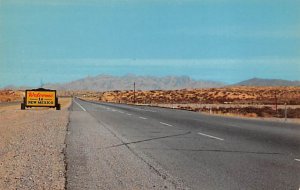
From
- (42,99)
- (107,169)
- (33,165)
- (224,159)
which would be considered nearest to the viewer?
(107,169)

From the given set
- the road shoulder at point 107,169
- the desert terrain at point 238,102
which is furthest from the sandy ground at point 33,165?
the desert terrain at point 238,102

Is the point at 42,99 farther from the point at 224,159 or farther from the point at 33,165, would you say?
the point at 224,159

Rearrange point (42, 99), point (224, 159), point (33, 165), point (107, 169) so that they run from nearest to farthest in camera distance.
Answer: point (107, 169)
point (33, 165)
point (224, 159)
point (42, 99)

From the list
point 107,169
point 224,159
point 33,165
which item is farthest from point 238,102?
point 107,169

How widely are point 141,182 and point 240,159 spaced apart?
342 centimetres

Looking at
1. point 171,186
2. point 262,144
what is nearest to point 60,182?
point 171,186

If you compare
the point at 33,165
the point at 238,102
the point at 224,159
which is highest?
the point at 224,159

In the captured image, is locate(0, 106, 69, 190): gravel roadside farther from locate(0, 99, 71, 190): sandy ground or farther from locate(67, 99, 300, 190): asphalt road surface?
→ locate(67, 99, 300, 190): asphalt road surface

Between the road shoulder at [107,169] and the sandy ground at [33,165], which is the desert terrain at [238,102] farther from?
the road shoulder at [107,169]

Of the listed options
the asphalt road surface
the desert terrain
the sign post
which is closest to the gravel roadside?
the asphalt road surface

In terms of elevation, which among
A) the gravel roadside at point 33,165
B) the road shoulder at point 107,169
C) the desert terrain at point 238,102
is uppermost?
the road shoulder at point 107,169

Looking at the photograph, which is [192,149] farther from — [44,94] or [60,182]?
[44,94]

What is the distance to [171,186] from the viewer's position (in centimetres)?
767

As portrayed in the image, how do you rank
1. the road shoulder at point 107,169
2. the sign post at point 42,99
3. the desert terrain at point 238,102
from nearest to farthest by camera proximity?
the road shoulder at point 107,169 → the desert terrain at point 238,102 → the sign post at point 42,99
